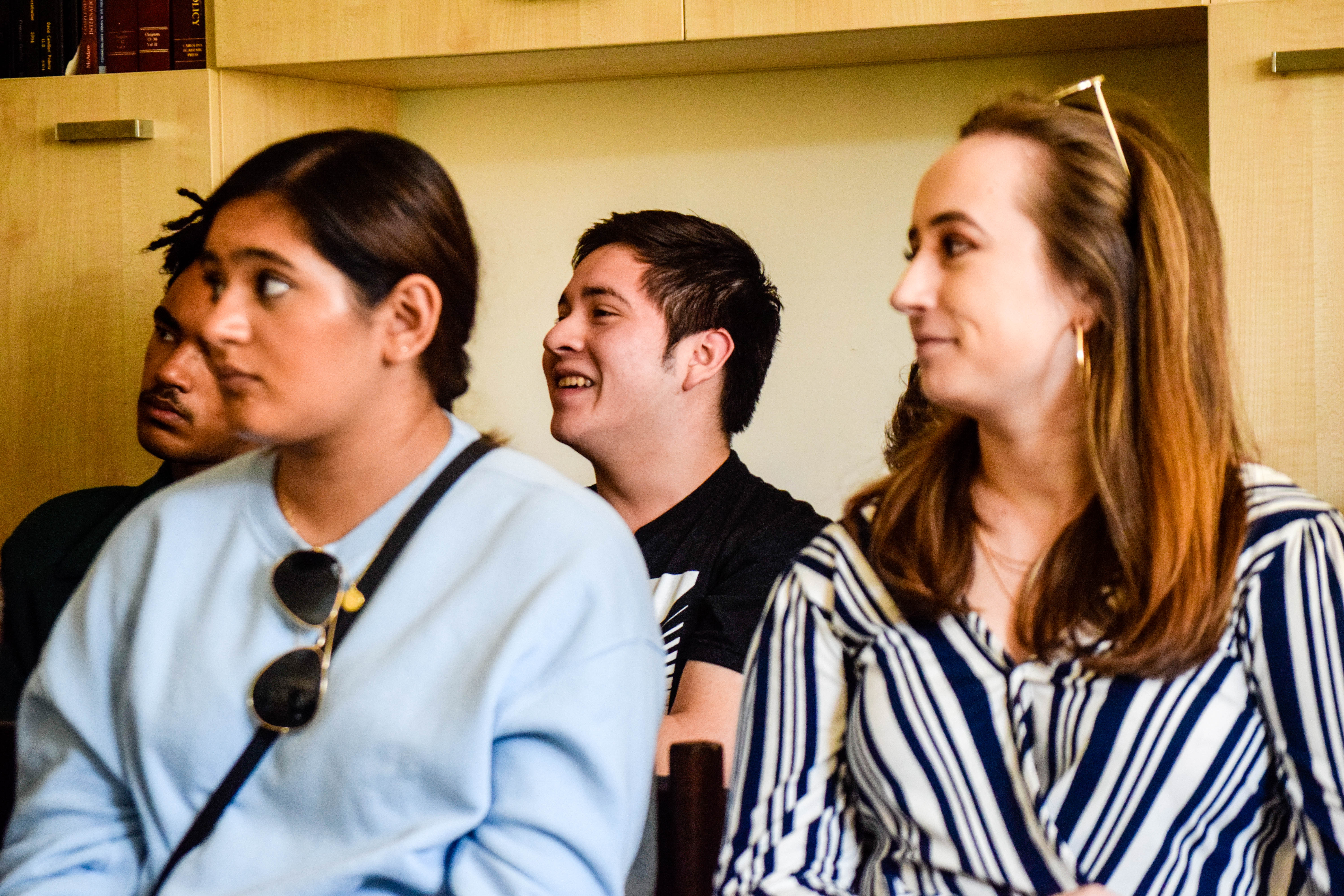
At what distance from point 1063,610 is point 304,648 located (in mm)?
598

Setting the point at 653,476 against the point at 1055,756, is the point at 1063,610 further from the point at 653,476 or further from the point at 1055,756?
the point at 653,476

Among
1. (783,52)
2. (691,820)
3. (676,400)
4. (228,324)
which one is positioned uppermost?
(783,52)

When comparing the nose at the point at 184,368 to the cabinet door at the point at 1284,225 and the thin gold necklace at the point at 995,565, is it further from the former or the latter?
the cabinet door at the point at 1284,225

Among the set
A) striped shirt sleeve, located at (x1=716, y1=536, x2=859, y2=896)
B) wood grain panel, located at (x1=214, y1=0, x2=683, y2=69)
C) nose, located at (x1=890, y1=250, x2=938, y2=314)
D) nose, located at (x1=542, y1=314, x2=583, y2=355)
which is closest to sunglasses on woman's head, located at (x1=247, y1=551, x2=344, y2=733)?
striped shirt sleeve, located at (x1=716, y1=536, x2=859, y2=896)

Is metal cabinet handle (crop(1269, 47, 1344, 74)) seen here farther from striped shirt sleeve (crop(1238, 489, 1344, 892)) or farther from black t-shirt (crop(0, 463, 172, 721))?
black t-shirt (crop(0, 463, 172, 721))

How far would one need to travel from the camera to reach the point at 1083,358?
1096mm

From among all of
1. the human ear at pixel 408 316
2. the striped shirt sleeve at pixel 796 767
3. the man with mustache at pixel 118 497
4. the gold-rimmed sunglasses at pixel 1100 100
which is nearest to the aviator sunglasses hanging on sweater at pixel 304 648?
the human ear at pixel 408 316

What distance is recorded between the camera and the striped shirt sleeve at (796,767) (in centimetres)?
110

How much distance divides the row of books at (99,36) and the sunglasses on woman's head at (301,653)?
5.11ft

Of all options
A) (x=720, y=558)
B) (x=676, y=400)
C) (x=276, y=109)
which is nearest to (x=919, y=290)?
(x=720, y=558)

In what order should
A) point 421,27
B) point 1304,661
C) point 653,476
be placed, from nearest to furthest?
point 1304,661, point 653,476, point 421,27

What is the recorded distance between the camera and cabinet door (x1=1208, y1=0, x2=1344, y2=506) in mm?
1873

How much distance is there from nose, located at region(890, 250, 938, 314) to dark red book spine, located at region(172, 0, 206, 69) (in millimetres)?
1656

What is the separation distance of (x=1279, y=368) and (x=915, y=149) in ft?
2.53
